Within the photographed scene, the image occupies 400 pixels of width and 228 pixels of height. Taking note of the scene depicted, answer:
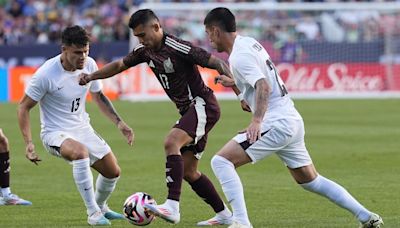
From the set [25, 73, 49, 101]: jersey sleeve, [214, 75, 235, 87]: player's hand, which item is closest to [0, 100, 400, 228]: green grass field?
[25, 73, 49, 101]: jersey sleeve

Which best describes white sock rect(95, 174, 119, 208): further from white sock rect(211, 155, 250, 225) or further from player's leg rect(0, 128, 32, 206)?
white sock rect(211, 155, 250, 225)

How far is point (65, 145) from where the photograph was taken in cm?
1098

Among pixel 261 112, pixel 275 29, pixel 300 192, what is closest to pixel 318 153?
pixel 300 192

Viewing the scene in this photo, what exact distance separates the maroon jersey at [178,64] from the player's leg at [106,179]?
1.11m

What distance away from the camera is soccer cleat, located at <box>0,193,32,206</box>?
1269 centimetres

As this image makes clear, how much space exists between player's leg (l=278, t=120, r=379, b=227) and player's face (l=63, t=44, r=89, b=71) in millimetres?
2520

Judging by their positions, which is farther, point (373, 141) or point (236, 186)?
point (373, 141)

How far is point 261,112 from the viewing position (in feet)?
30.5

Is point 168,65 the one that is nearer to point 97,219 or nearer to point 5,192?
point 97,219

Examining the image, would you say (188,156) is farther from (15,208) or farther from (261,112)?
(15,208)

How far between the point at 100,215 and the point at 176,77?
1703mm

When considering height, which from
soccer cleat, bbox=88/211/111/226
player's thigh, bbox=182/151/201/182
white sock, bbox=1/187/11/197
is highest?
player's thigh, bbox=182/151/201/182

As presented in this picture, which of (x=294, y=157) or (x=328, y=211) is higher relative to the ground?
(x=294, y=157)

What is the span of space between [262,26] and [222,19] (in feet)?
90.0
